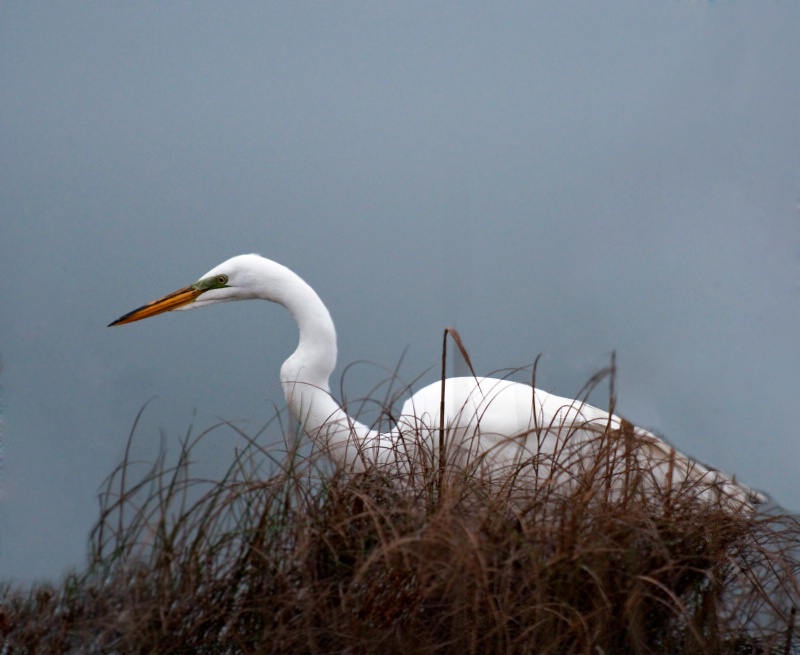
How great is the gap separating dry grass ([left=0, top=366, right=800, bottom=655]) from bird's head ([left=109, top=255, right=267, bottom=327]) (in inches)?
31.5

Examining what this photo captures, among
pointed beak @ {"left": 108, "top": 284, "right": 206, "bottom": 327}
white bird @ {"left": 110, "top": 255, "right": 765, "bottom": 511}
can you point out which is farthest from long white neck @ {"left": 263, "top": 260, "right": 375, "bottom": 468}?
pointed beak @ {"left": 108, "top": 284, "right": 206, "bottom": 327}

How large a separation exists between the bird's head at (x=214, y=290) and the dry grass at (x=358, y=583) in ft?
2.62

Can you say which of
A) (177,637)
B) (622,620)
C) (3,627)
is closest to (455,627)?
(622,620)

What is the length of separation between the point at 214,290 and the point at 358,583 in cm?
116

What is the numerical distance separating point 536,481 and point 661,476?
77 centimetres

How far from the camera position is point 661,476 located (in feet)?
8.09

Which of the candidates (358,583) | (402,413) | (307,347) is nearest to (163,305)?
(307,347)

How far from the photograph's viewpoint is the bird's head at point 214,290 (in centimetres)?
248

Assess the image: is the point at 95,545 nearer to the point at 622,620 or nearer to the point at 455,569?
the point at 455,569

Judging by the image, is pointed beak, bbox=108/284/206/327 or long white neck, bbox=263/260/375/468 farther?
pointed beak, bbox=108/284/206/327

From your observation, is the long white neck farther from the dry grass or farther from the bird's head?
the dry grass

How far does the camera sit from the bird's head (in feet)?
8.15

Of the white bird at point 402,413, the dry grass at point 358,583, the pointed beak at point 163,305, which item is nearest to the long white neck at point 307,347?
the white bird at point 402,413

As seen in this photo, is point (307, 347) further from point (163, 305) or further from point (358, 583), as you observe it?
point (358, 583)
